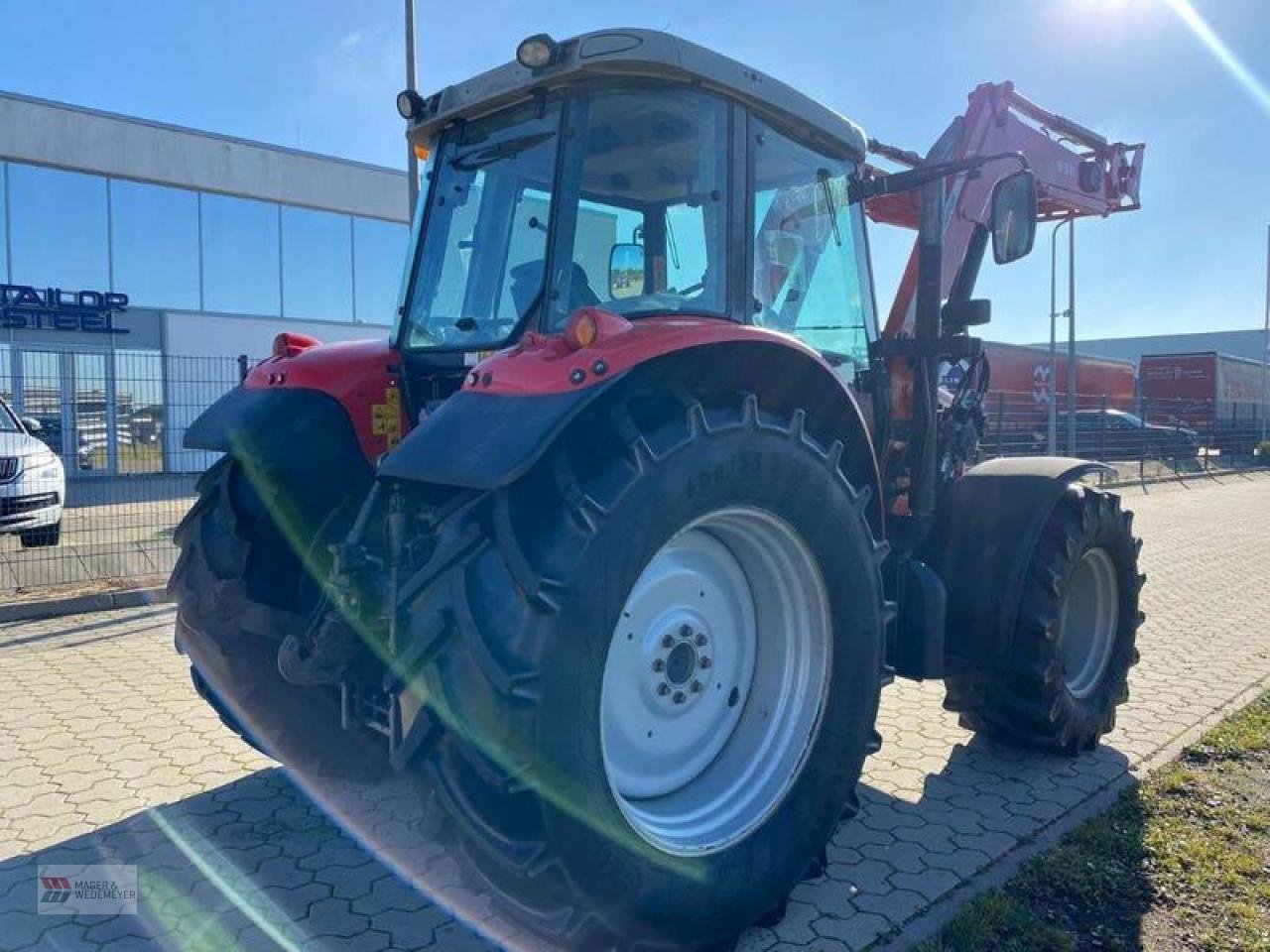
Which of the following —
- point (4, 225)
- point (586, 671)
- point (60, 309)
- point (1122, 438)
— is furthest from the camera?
point (1122, 438)

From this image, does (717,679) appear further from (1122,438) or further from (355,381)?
(1122,438)

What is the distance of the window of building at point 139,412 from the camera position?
31.7 feet

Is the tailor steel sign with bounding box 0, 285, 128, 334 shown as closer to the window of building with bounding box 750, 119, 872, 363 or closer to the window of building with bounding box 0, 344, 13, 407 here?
the window of building with bounding box 0, 344, 13, 407

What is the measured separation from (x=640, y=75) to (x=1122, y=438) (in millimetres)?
26030

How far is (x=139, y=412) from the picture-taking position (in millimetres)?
10617

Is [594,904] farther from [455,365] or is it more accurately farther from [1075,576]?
[1075,576]

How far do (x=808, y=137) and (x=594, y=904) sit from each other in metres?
2.66

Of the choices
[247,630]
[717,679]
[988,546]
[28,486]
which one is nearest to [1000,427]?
[988,546]

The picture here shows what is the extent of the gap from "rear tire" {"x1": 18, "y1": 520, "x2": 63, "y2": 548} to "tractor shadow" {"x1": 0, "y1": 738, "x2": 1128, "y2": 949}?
679 cm

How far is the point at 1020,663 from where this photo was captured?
149 inches

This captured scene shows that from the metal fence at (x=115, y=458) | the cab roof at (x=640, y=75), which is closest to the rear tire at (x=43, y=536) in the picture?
the metal fence at (x=115, y=458)

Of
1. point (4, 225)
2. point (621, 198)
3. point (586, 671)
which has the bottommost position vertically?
point (586, 671)

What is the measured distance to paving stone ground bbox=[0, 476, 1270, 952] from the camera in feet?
9.30

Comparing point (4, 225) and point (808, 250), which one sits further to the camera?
point (4, 225)
